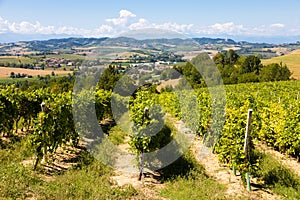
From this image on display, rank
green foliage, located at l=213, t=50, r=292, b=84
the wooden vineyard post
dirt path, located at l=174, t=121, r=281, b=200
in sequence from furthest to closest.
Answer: green foliage, located at l=213, t=50, r=292, b=84 → the wooden vineyard post → dirt path, located at l=174, t=121, r=281, b=200

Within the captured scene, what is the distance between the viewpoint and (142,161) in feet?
33.5

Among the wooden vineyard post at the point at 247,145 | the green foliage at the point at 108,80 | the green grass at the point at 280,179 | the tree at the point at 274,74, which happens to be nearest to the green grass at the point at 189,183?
the wooden vineyard post at the point at 247,145

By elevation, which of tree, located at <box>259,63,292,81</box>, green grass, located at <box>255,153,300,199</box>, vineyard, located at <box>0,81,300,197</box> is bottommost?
tree, located at <box>259,63,292,81</box>

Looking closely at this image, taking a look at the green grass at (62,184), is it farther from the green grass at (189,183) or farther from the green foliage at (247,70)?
the green foliage at (247,70)

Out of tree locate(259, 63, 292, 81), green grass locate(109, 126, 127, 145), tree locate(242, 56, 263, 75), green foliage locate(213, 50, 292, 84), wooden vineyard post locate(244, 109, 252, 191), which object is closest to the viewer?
wooden vineyard post locate(244, 109, 252, 191)

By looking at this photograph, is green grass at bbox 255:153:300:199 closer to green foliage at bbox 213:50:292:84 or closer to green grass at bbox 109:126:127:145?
green grass at bbox 109:126:127:145

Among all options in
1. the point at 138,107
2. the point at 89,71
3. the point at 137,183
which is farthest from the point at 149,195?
the point at 89,71

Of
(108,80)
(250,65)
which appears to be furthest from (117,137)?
(250,65)

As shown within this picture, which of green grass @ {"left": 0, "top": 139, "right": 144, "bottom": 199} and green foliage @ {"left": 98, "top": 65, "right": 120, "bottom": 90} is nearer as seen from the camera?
green grass @ {"left": 0, "top": 139, "right": 144, "bottom": 199}

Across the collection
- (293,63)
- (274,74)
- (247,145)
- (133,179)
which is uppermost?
(247,145)

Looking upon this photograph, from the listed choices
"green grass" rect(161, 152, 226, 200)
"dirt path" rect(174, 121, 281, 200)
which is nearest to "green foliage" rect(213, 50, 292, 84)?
"dirt path" rect(174, 121, 281, 200)

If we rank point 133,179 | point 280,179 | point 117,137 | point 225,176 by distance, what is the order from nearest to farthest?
point 280,179 → point 133,179 → point 225,176 → point 117,137

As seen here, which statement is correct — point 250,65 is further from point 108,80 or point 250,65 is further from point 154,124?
point 154,124

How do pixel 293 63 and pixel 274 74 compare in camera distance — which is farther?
pixel 293 63
